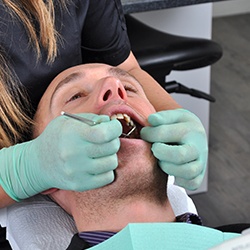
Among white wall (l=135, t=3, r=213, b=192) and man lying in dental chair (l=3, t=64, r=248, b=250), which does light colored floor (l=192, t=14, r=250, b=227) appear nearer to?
white wall (l=135, t=3, r=213, b=192)

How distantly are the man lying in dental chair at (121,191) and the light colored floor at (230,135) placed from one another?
1157 mm

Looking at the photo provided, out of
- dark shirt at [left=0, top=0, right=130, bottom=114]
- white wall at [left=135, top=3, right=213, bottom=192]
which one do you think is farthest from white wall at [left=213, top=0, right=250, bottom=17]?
dark shirt at [left=0, top=0, right=130, bottom=114]

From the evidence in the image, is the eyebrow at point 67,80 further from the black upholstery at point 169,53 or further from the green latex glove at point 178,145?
the black upholstery at point 169,53

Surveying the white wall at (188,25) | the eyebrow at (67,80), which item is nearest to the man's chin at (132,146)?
the eyebrow at (67,80)

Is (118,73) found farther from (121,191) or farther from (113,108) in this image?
(121,191)

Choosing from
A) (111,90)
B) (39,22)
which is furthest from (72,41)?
(111,90)

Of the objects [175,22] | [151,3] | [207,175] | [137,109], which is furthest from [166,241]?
[207,175]

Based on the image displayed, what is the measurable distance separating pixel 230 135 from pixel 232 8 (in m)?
1.43

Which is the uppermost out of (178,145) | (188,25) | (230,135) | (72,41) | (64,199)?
(72,41)

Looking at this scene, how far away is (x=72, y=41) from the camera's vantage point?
1.54 metres

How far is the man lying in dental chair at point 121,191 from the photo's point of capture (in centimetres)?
124

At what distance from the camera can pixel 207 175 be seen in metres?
2.71

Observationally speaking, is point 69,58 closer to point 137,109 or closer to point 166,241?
point 137,109

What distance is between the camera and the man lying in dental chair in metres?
1.24
